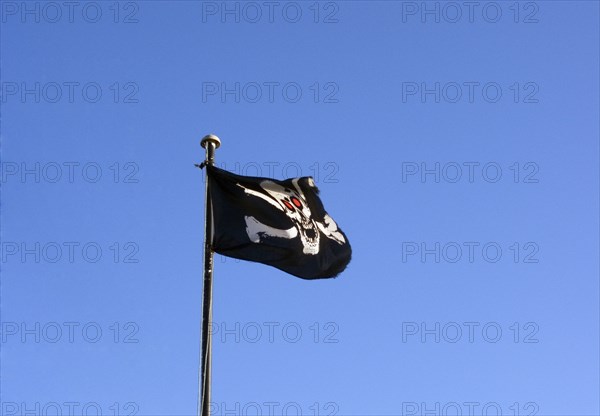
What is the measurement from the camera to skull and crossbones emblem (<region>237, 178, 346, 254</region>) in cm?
1338

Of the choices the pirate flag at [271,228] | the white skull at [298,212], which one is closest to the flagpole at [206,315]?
the pirate flag at [271,228]

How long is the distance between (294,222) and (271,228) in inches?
23.4

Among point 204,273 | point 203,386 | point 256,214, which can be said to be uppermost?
point 256,214

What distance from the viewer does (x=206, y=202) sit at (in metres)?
13.4

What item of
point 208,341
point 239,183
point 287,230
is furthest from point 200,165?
point 208,341

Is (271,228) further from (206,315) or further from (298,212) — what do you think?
(206,315)

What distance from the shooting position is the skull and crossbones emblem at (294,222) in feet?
43.9

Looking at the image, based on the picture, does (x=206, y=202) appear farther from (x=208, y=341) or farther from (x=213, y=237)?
(x=208, y=341)

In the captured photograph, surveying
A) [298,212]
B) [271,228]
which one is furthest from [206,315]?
[298,212]

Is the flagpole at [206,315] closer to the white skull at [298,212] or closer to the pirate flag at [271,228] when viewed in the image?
the pirate flag at [271,228]

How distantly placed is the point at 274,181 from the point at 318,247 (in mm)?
1200

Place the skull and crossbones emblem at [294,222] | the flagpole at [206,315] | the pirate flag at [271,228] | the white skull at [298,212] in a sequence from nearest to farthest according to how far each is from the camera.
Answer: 1. the flagpole at [206,315]
2. the pirate flag at [271,228]
3. the skull and crossbones emblem at [294,222]
4. the white skull at [298,212]

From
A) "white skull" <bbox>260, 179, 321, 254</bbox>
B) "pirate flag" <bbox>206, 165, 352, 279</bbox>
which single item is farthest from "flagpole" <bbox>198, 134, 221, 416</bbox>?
"white skull" <bbox>260, 179, 321, 254</bbox>

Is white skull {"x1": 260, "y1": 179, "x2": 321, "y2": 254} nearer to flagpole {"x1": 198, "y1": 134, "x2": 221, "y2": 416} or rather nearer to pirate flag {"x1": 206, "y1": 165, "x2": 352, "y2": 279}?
pirate flag {"x1": 206, "y1": 165, "x2": 352, "y2": 279}
